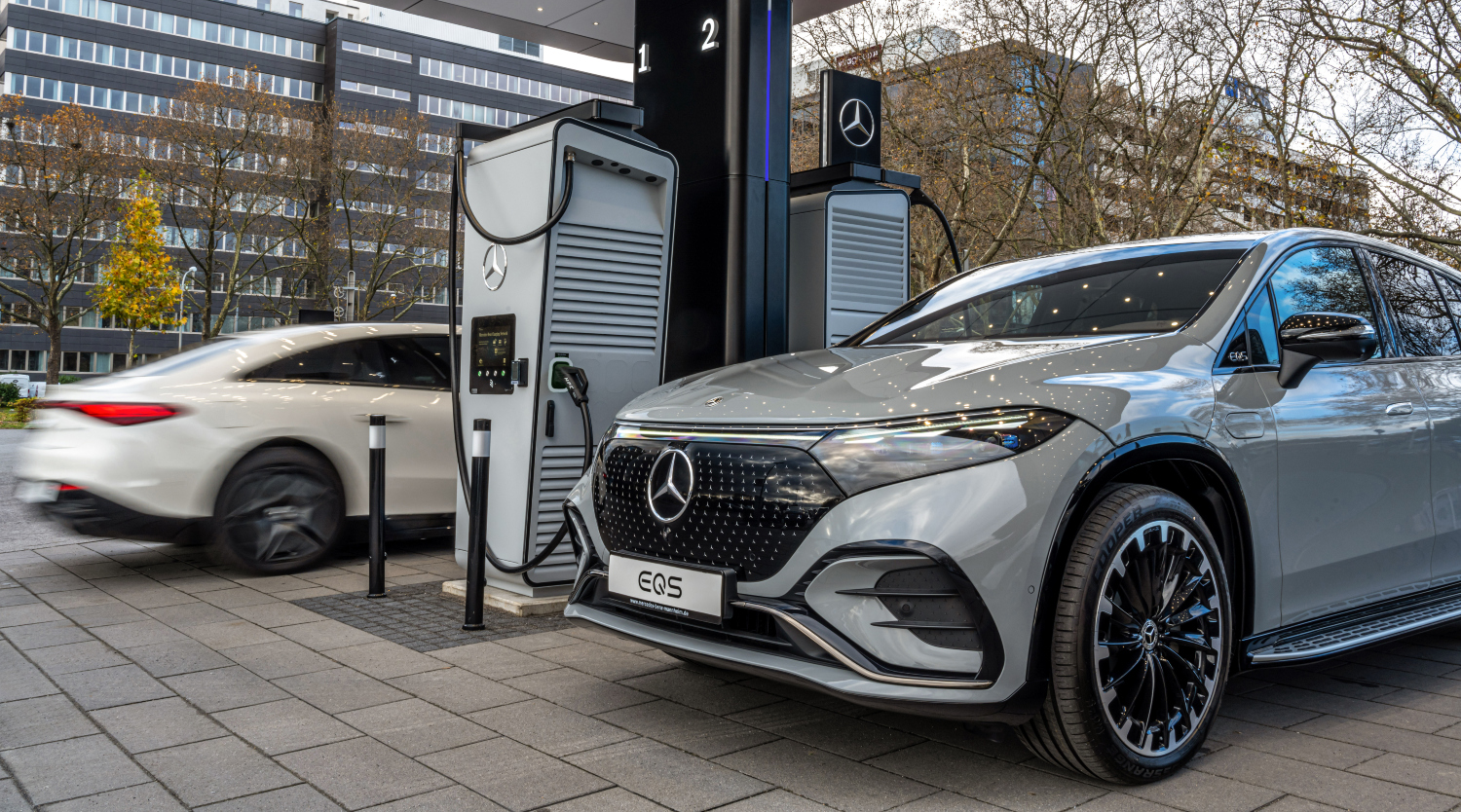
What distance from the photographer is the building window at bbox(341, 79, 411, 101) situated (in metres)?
70.4

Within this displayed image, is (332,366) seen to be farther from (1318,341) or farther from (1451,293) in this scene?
(1451,293)

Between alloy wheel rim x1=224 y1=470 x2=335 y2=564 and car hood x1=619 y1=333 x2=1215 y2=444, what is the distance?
360cm

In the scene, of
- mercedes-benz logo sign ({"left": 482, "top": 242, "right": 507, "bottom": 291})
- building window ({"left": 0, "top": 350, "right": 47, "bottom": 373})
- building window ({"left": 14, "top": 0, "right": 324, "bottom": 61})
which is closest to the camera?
mercedes-benz logo sign ({"left": 482, "top": 242, "right": 507, "bottom": 291})

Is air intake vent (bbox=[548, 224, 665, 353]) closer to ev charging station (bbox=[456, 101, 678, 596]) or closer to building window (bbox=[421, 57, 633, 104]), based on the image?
ev charging station (bbox=[456, 101, 678, 596])

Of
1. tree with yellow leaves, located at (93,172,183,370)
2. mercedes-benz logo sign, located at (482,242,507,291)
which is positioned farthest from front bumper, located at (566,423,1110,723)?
tree with yellow leaves, located at (93,172,183,370)

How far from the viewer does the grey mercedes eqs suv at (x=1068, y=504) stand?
2.80 metres

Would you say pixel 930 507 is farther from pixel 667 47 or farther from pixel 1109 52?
pixel 1109 52

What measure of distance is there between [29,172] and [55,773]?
3697 cm

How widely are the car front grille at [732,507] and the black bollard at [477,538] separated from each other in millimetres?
1724

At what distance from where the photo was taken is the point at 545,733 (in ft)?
11.5

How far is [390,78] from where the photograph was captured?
72.1 metres

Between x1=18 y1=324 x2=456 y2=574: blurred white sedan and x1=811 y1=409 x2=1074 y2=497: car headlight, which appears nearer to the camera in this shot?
x1=811 y1=409 x2=1074 y2=497: car headlight

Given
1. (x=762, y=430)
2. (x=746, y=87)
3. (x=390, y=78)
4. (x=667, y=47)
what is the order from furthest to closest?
(x=390, y=78) < (x=667, y=47) < (x=746, y=87) < (x=762, y=430)

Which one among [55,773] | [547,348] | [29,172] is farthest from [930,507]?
[29,172]
